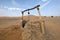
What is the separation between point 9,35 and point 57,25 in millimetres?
1171

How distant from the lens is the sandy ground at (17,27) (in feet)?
11.9

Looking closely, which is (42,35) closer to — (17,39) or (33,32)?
(33,32)

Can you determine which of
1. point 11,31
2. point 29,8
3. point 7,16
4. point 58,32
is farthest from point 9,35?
point 58,32

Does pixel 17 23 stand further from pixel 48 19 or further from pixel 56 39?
pixel 56 39

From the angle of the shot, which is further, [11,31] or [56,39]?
[11,31]

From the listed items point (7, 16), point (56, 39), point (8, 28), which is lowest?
point (56, 39)

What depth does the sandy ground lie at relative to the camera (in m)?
3.62

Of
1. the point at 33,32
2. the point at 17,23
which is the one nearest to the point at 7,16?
the point at 17,23

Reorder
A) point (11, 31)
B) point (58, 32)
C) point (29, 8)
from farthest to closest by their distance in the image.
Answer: point (11, 31)
point (58, 32)
point (29, 8)

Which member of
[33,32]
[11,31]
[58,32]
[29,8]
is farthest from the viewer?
[11,31]

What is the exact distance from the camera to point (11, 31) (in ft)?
12.8

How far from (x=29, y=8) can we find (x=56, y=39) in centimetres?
91

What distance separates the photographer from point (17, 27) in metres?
3.86

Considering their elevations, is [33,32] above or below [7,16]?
below
